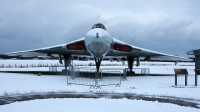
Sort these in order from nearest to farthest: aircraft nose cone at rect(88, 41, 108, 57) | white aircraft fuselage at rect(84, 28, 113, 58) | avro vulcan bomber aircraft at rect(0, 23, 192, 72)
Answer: white aircraft fuselage at rect(84, 28, 113, 58) < aircraft nose cone at rect(88, 41, 108, 57) < avro vulcan bomber aircraft at rect(0, 23, 192, 72)

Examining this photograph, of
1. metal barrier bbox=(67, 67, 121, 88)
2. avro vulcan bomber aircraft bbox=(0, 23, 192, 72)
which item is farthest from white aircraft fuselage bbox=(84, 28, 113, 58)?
metal barrier bbox=(67, 67, 121, 88)

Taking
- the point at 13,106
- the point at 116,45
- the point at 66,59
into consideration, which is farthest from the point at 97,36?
the point at 66,59

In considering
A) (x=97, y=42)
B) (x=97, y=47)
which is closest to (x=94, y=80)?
(x=97, y=47)

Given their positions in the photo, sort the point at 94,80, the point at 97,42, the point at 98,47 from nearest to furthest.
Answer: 1. the point at 97,42
2. the point at 98,47
3. the point at 94,80

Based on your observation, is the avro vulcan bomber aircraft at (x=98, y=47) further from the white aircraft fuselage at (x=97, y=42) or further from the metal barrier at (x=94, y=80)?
the metal barrier at (x=94, y=80)

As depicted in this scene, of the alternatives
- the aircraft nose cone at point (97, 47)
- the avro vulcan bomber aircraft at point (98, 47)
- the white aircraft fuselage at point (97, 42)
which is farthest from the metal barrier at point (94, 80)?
the white aircraft fuselage at point (97, 42)

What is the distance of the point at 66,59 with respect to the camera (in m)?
20.4

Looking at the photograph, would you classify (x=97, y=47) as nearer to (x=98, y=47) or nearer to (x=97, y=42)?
(x=98, y=47)

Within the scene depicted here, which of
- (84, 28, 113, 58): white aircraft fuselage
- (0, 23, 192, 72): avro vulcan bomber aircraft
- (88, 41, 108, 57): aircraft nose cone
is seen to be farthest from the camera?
(0, 23, 192, 72): avro vulcan bomber aircraft

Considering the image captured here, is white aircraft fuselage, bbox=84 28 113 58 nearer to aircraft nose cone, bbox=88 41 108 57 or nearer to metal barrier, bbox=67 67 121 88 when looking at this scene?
aircraft nose cone, bbox=88 41 108 57

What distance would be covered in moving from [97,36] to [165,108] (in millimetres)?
6388

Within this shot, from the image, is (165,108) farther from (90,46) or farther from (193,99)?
(90,46)

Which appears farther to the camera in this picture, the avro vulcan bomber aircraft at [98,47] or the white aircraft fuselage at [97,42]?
the avro vulcan bomber aircraft at [98,47]

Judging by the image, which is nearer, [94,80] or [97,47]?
[97,47]
